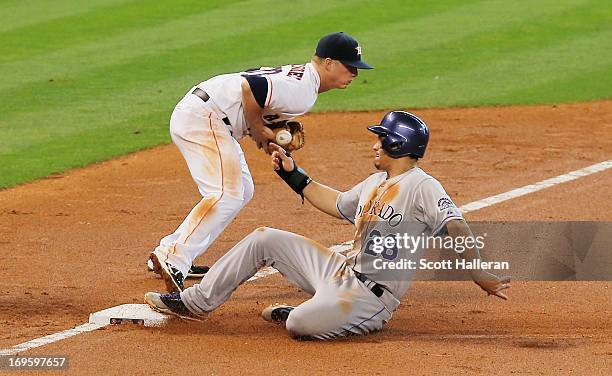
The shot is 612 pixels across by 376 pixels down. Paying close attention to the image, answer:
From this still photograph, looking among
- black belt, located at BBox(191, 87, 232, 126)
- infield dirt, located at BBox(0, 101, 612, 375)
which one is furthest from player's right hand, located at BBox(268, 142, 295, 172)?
infield dirt, located at BBox(0, 101, 612, 375)

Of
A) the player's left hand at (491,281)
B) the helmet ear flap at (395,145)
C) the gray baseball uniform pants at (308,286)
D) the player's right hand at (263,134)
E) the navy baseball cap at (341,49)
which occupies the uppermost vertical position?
the navy baseball cap at (341,49)

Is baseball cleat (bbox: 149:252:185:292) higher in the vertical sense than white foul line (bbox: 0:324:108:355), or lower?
higher

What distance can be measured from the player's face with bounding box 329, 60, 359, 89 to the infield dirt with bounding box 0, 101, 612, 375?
1.33 m

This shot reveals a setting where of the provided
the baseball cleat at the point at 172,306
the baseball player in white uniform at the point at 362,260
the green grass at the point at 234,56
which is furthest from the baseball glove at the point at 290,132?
the green grass at the point at 234,56

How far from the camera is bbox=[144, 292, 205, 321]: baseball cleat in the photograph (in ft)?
23.1

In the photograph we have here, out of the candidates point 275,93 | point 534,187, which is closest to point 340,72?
point 275,93

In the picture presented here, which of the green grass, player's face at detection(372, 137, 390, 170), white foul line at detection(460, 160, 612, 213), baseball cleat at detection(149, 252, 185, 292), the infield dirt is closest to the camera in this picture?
the infield dirt

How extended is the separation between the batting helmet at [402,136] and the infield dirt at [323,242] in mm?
986

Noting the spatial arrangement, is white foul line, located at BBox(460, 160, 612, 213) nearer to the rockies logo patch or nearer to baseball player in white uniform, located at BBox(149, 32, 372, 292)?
baseball player in white uniform, located at BBox(149, 32, 372, 292)

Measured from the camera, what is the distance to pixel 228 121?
796cm

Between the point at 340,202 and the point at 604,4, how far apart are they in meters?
11.8

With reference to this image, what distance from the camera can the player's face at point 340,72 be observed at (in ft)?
25.7

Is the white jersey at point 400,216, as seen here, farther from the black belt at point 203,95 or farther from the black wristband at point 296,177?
the black belt at point 203,95

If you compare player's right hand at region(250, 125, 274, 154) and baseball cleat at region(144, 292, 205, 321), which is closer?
baseball cleat at region(144, 292, 205, 321)
